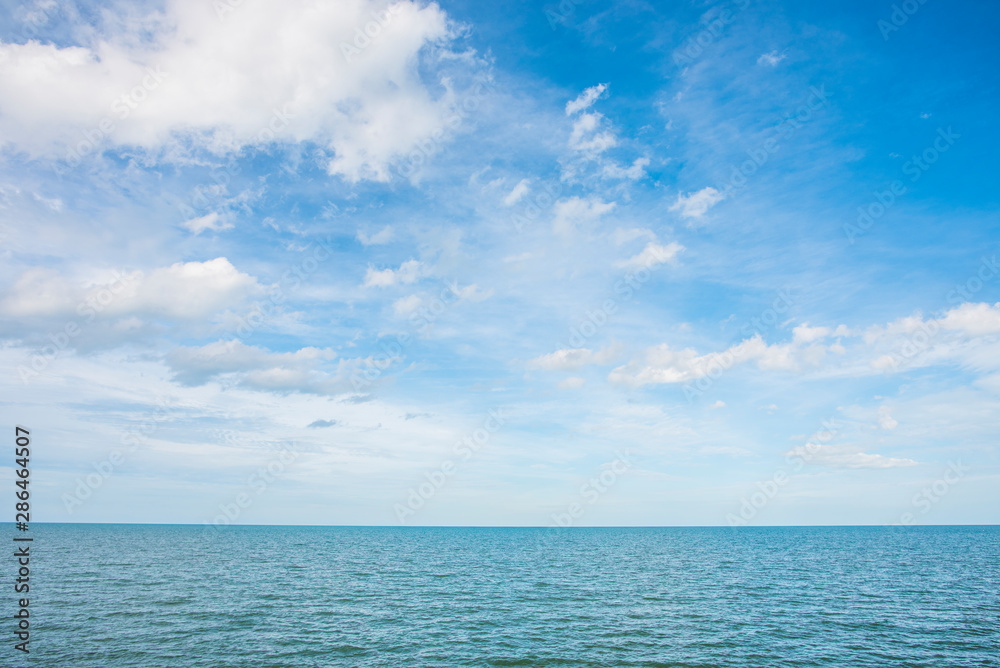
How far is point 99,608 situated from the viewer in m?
39.5

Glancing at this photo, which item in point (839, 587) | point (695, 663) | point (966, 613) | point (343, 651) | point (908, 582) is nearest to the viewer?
point (695, 663)

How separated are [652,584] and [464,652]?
1284 inches

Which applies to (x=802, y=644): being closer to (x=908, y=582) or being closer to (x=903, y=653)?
(x=903, y=653)

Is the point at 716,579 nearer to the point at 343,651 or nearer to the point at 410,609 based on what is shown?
the point at 410,609

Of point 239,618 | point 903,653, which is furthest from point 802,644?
point 239,618

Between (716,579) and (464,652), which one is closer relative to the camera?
(464,652)

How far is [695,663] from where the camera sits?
28.2m

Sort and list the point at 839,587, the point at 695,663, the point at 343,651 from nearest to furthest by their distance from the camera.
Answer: the point at 695,663, the point at 343,651, the point at 839,587

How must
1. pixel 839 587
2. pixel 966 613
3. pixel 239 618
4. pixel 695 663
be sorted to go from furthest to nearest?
pixel 839 587, pixel 966 613, pixel 239 618, pixel 695 663

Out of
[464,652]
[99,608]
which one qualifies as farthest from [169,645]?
[464,652]

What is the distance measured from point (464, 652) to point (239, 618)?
18.4 meters

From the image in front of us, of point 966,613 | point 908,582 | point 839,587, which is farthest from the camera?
point 908,582

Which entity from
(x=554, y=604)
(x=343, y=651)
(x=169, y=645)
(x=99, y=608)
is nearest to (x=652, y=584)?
(x=554, y=604)

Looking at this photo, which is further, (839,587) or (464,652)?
(839,587)
